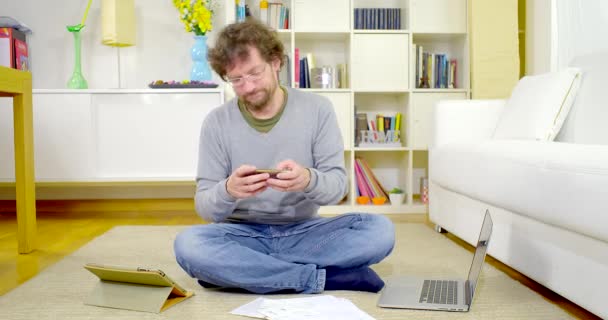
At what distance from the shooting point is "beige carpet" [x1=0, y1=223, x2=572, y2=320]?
1.74 meters

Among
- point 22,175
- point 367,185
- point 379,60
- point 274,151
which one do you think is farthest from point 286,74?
point 274,151

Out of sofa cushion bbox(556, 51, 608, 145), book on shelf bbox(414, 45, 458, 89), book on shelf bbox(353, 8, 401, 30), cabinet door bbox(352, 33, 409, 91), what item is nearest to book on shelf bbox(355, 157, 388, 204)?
cabinet door bbox(352, 33, 409, 91)

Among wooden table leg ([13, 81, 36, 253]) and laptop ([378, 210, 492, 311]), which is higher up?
wooden table leg ([13, 81, 36, 253])

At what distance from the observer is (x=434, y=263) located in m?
2.42

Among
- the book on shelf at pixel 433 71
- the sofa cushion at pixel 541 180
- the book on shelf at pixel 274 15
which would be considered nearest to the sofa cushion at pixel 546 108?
the sofa cushion at pixel 541 180

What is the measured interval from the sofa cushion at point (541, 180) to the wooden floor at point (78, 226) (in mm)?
283

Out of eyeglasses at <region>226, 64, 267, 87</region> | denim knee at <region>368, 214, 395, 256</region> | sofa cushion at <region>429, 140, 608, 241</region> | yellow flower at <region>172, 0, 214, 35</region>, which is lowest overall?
denim knee at <region>368, 214, 395, 256</region>

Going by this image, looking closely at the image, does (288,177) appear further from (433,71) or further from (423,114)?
(433,71)

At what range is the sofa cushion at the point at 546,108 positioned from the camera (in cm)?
262

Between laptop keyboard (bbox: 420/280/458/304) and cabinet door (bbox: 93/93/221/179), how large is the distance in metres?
2.20

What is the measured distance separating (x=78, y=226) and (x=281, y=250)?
6.53ft

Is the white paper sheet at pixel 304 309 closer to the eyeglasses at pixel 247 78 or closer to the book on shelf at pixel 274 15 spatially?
the eyeglasses at pixel 247 78

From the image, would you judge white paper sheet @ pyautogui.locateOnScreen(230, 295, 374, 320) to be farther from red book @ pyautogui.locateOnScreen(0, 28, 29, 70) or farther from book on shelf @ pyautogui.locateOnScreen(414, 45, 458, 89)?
red book @ pyautogui.locateOnScreen(0, 28, 29, 70)

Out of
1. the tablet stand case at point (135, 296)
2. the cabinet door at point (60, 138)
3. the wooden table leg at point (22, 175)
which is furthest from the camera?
the cabinet door at point (60, 138)
